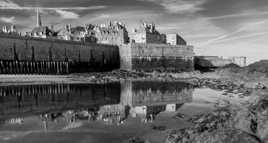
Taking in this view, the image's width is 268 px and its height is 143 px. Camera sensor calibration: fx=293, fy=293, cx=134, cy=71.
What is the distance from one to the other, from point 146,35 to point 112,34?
10.1 meters

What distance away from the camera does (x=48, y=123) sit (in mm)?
14703

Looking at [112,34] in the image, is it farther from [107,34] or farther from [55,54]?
[55,54]

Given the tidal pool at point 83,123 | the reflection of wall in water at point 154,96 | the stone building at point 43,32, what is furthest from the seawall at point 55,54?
the stone building at point 43,32

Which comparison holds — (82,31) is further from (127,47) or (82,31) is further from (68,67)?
(68,67)

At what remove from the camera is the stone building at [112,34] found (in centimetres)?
8531

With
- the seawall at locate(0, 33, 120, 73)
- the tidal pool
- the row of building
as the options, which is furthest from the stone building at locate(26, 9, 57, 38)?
the tidal pool

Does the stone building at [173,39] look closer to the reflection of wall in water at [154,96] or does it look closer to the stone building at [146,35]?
the stone building at [146,35]

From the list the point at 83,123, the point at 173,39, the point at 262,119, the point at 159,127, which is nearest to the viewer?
the point at 262,119

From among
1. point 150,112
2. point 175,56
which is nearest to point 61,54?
point 175,56

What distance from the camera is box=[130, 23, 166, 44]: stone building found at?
287 ft

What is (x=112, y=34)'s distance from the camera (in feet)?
284

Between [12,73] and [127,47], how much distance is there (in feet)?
95.8

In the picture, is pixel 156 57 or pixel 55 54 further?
pixel 156 57

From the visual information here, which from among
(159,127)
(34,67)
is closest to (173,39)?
(34,67)
